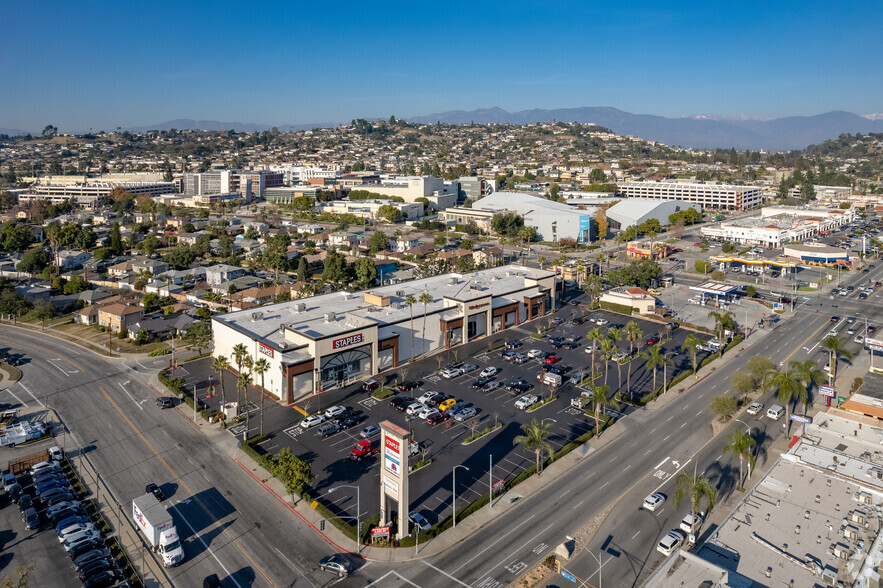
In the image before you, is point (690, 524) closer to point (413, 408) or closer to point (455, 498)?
point (455, 498)

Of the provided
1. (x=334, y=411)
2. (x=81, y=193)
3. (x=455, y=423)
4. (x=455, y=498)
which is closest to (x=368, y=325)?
(x=334, y=411)

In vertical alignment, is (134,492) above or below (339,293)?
below

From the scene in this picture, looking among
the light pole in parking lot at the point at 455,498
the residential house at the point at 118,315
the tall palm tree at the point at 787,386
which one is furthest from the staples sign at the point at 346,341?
the tall palm tree at the point at 787,386

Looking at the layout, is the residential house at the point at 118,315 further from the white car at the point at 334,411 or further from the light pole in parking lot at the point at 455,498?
the light pole in parking lot at the point at 455,498

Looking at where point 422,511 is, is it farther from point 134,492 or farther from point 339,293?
point 339,293

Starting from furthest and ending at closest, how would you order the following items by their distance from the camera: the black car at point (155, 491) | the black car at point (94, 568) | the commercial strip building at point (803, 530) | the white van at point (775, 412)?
the white van at point (775, 412), the black car at point (155, 491), the black car at point (94, 568), the commercial strip building at point (803, 530)

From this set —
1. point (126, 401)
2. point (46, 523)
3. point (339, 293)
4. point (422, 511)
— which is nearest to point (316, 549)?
point (422, 511)
